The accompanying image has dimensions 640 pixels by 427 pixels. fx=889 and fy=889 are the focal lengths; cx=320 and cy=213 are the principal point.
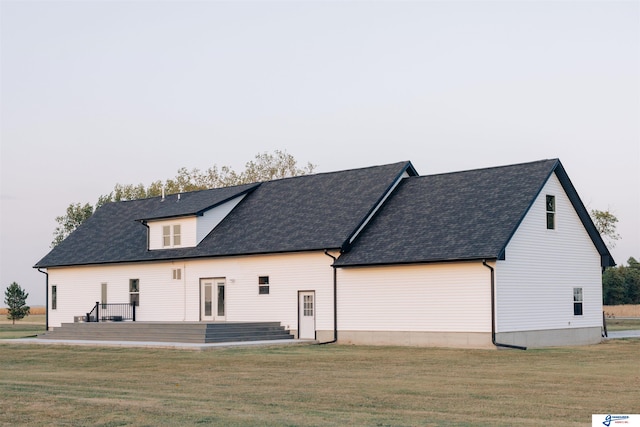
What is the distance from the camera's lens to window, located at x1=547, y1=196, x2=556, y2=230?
119 feet

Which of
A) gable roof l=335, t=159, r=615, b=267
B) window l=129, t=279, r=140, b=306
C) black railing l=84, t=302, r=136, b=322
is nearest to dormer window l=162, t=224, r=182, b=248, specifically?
window l=129, t=279, r=140, b=306

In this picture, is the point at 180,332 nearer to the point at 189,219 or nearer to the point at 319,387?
the point at 189,219

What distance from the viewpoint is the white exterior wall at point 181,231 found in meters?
43.4

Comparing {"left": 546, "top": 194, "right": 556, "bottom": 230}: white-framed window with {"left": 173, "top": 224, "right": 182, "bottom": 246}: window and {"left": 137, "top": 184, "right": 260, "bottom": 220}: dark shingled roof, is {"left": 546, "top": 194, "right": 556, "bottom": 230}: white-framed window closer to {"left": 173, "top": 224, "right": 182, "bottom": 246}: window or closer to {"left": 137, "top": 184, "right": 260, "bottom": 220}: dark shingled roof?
{"left": 137, "top": 184, "right": 260, "bottom": 220}: dark shingled roof

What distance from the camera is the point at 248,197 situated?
46219 millimetres

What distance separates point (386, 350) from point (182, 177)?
59.8 m

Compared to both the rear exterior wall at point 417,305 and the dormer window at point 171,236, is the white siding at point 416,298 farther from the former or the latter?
the dormer window at point 171,236

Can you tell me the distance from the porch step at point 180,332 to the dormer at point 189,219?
18.1 feet

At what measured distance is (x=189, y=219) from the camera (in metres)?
43.7

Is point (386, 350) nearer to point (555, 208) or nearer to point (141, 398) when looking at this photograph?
point (555, 208)

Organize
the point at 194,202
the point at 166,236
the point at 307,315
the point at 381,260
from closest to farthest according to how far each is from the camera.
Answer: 1. the point at 381,260
2. the point at 307,315
3. the point at 166,236
4. the point at 194,202

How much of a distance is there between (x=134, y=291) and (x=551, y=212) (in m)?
21.3

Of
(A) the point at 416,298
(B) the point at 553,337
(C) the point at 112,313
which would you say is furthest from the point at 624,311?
(A) the point at 416,298

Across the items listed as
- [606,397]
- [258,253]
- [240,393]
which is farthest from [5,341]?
[606,397]
